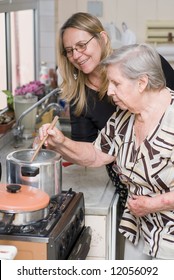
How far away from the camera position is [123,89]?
78.4 inches

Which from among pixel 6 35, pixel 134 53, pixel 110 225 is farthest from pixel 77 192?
pixel 6 35

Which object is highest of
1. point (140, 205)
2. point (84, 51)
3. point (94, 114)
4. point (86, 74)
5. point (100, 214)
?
point (84, 51)

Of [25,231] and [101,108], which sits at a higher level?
[101,108]

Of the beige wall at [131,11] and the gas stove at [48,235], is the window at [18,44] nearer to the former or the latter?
the beige wall at [131,11]

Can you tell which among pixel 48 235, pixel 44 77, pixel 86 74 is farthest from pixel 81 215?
pixel 44 77

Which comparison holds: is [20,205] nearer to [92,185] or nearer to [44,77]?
[92,185]

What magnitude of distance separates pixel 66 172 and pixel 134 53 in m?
0.88

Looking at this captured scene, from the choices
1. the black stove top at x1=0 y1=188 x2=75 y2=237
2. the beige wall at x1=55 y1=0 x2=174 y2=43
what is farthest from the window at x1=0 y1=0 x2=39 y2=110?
the black stove top at x1=0 y1=188 x2=75 y2=237

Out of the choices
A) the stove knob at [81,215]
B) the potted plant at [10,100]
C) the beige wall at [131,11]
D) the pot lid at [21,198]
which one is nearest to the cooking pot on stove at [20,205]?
the pot lid at [21,198]

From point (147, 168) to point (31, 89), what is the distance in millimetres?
1709

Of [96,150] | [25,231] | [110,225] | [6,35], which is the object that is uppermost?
[6,35]

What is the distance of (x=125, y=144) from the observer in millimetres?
2141

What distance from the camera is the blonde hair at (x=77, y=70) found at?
2.41 metres
